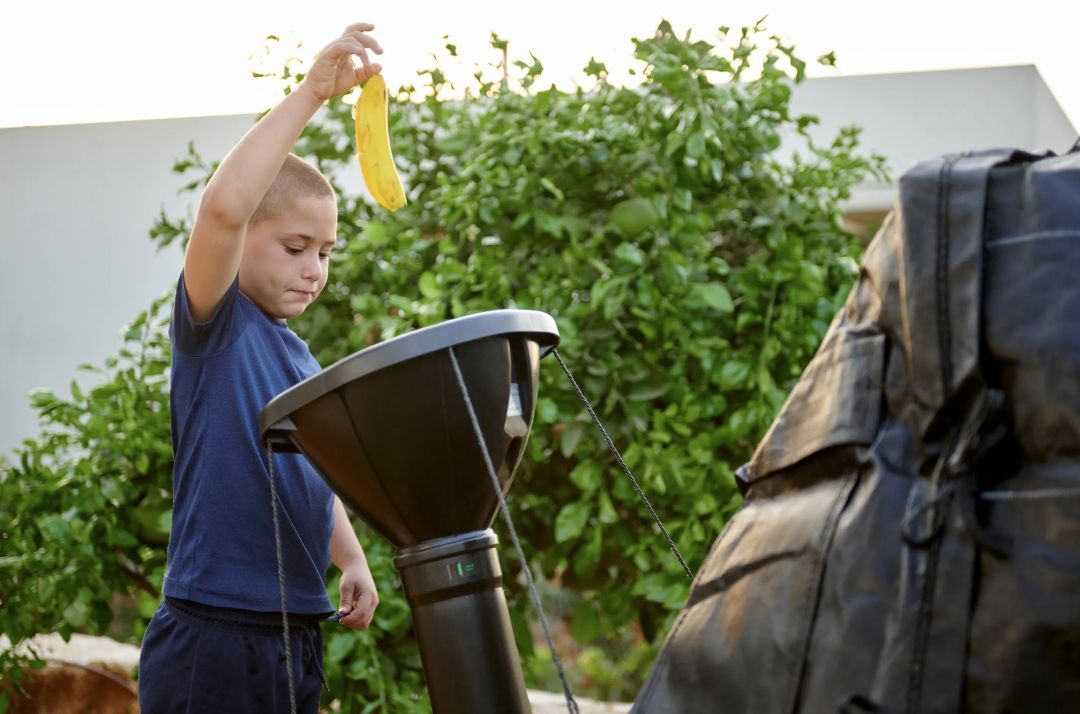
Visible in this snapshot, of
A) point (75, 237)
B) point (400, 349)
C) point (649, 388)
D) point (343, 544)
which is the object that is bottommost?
point (343, 544)

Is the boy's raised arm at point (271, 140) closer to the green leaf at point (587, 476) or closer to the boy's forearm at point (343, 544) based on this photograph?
the boy's forearm at point (343, 544)

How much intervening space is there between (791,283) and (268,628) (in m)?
1.36

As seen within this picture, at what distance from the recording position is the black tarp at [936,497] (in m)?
1.14

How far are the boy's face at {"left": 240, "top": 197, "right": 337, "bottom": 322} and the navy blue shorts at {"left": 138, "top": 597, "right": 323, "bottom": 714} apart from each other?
0.52 metres

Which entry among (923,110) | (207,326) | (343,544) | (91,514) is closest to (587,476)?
(343,544)

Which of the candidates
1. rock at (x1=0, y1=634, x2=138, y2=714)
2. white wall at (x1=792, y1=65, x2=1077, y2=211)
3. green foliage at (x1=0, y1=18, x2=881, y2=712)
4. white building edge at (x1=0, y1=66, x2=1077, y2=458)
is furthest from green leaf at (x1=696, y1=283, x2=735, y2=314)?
white wall at (x1=792, y1=65, x2=1077, y2=211)

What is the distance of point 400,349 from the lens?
1.50 m

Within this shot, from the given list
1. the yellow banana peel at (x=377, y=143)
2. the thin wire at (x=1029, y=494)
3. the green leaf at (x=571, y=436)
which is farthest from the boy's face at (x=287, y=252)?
the thin wire at (x=1029, y=494)

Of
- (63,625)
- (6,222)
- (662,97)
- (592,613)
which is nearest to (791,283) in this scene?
(662,97)

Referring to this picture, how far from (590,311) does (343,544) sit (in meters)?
0.76

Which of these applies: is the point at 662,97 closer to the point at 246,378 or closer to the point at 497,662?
the point at 246,378

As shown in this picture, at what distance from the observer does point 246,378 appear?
6.53 ft

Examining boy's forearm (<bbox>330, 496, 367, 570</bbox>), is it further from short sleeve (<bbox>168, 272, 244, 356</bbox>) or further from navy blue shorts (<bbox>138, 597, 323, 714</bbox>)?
short sleeve (<bbox>168, 272, 244, 356</bbox>)

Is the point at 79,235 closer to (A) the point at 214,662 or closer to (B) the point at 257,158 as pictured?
(A) the point at 214,662
